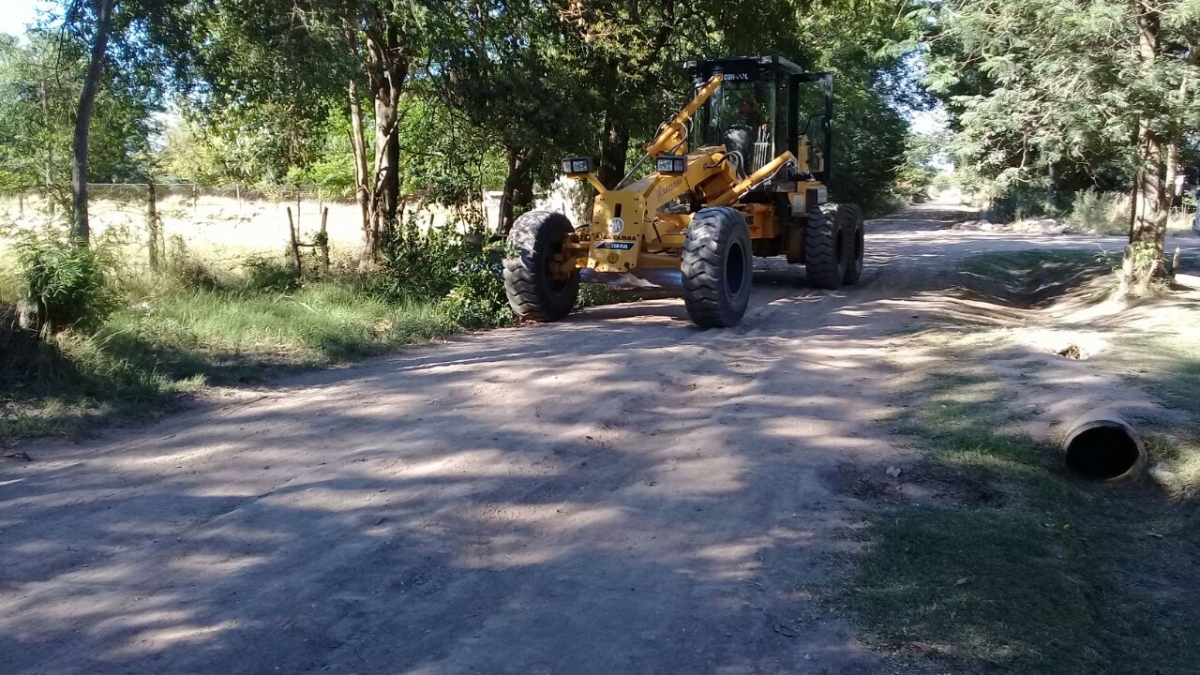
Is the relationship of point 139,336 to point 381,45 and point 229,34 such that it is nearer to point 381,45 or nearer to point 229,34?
point 229,34

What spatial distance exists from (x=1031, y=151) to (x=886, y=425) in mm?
8315

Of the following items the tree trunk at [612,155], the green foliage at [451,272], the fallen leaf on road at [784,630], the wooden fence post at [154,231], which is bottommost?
the fallen leaf on road at [784,630]

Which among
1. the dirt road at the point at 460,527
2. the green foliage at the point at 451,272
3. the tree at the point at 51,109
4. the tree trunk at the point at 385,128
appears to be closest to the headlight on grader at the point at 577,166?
the green foliage at the point at 451,272

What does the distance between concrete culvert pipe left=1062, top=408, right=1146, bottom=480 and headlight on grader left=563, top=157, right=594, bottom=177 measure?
688 centimetres

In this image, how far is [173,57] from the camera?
11.2 m

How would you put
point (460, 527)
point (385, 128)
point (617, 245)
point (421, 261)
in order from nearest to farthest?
1. point (460, 527)
2. point (617, 245)
3. point (421, 261)
4. point (385, 128)

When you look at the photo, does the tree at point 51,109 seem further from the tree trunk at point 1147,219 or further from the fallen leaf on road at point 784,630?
the tree trunk at point 1147,219

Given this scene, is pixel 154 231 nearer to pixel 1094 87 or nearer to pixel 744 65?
pixel 744 65

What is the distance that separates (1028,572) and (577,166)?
823 cm

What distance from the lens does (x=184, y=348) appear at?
32.3 feet

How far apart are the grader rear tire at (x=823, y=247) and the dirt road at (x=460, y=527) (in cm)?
595

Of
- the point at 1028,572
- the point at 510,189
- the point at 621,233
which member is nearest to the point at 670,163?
the point at 621,233

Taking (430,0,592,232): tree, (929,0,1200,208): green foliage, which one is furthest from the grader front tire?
(430,0,592,232): tree

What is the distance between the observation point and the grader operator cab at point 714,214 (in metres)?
12.0
